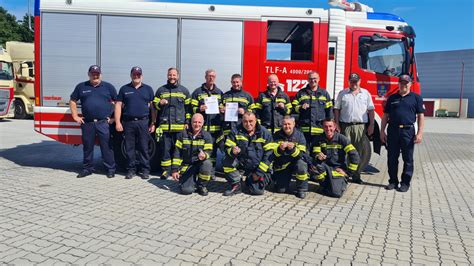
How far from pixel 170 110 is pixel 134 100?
2.04ft

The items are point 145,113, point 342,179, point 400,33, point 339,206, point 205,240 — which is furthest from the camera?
point 400,33

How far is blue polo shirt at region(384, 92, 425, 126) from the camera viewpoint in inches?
233

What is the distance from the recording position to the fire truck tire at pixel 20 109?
1753 centimetres

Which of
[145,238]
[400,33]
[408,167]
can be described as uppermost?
[400,33]

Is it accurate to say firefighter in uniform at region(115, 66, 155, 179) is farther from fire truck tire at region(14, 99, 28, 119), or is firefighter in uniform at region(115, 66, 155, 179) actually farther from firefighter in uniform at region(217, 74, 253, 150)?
fire truck tire at region(14, 99, 28, 119)

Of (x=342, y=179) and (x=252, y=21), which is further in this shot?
(x=252, y=21)

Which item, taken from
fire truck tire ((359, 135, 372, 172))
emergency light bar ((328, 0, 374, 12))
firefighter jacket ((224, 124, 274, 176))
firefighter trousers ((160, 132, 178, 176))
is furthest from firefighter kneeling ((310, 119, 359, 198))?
emergency light bar ((328, 0, 374, 12))

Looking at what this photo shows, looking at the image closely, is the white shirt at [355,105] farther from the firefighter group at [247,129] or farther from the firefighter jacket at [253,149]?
the firefighter jacket at [253,149]

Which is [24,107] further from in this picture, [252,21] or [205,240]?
[205,240]

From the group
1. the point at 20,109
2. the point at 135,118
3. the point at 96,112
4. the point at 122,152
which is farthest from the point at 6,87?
the point at 135,118

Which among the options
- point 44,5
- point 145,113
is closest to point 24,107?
point 44,5

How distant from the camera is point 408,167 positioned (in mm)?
6043

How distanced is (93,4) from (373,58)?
16.9ft

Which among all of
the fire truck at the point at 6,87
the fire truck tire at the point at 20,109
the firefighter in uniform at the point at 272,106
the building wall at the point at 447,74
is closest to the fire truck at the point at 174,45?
the firefighter in uniform at the point at 272,106
